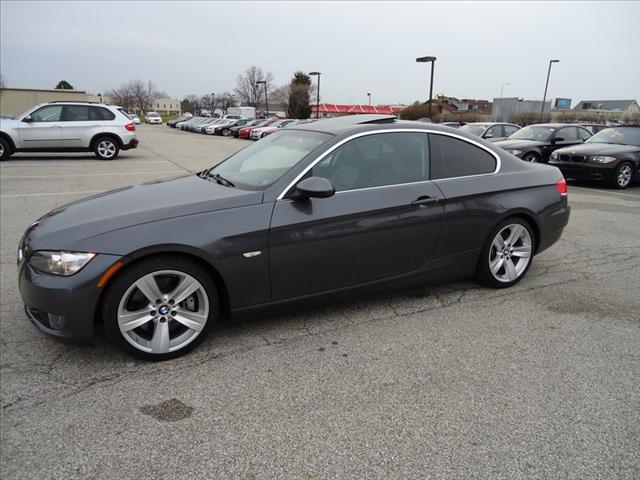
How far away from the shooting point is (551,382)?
9.22ft

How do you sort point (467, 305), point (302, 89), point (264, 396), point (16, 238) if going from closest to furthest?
point (264, 396), point (467, 305), point (16, 238), point (302, 89)

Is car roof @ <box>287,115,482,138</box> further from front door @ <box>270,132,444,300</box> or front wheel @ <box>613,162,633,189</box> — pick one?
front wheel @ <box>613,162,633,189</box>

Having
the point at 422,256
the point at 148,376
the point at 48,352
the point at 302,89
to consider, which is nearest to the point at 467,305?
the point at 422,256

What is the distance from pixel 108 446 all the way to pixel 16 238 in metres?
4.59

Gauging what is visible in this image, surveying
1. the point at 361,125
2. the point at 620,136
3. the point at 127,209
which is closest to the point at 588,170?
the point at 620,136

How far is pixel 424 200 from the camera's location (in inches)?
143

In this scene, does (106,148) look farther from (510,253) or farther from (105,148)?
(510,253)

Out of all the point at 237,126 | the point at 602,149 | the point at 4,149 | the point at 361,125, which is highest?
the point at 361,125

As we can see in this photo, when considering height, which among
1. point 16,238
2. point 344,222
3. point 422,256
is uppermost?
point 344,222

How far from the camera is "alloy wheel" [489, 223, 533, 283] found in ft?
13.8

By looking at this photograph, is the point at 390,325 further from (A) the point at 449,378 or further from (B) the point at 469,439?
(B) the point at 469,439

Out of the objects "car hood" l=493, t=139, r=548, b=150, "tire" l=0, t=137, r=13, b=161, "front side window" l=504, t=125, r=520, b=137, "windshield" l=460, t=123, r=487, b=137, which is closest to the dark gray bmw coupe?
"car hood" l=493, t=139, r=548, b=150

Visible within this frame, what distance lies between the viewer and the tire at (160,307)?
2823 mm

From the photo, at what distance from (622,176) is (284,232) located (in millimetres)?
10559
